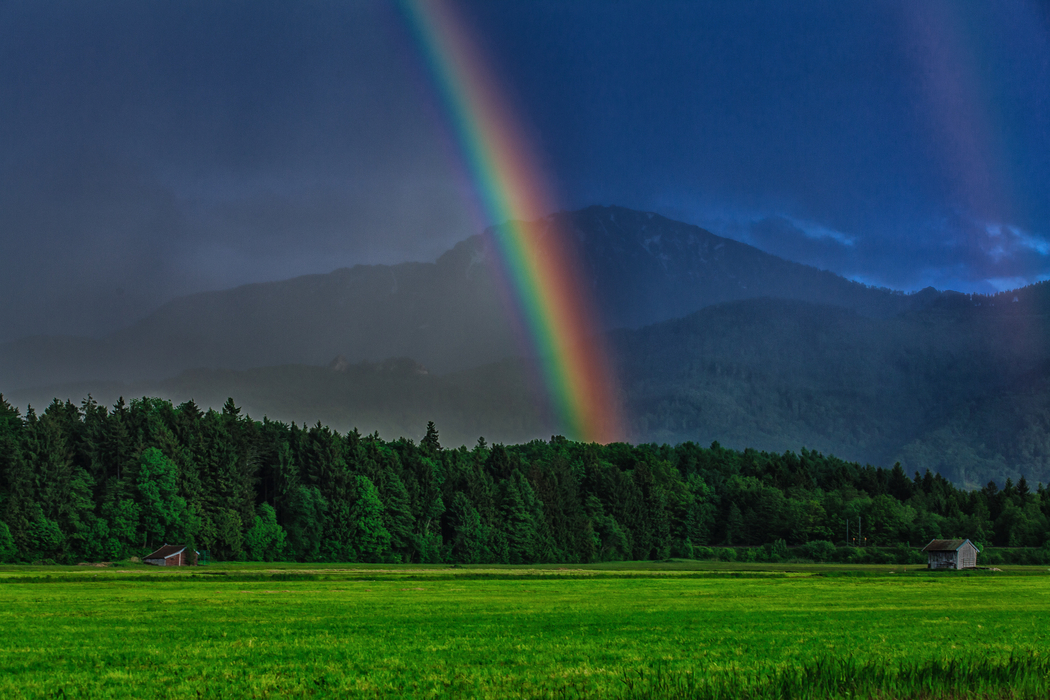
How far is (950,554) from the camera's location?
5960 inches

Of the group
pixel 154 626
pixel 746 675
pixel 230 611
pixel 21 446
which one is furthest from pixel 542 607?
pixel 21 446

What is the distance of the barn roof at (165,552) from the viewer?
127 m

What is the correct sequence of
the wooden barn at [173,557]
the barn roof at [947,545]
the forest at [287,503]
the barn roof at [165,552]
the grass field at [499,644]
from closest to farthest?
the grass field at [499,644]
the wooden barn at [173,557]
the barn roof at [165,552]
the forest at [287,503]
the barn roof at [947,545]

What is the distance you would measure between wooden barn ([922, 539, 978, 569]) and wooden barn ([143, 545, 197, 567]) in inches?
4559

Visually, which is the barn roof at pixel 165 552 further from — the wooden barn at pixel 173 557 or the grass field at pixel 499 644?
the grass field at pixel 499 644

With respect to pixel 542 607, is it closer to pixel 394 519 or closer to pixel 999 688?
pixel 999 688

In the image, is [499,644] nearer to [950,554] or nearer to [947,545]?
[950,554]

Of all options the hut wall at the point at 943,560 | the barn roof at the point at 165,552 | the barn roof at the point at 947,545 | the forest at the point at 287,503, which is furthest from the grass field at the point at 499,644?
the barn roof at the point at 947,545

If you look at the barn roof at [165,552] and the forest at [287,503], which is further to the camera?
the forest at [287,503]

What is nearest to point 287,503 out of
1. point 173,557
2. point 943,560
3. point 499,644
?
point 173,557

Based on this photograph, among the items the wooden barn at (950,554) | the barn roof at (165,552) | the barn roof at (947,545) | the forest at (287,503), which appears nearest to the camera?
the barn roof at (165,552)

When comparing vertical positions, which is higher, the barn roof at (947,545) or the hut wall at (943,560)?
the barn roof at (947,545)

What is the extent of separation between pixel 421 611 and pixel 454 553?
117 metres

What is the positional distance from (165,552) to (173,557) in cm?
130
